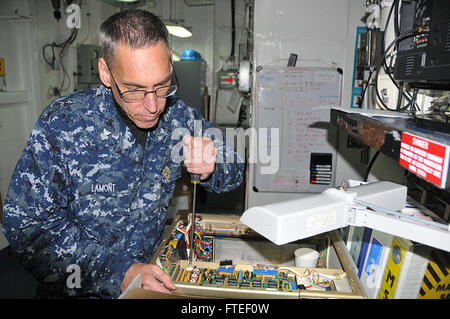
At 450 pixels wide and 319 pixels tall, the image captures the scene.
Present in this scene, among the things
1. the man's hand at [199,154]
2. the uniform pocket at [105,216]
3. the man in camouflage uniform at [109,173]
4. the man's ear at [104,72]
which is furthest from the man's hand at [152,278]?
the man's ear at [104,72]

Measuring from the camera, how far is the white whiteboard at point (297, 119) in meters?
2.26

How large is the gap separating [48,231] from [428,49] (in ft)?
4.46

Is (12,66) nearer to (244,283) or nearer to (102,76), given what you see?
(102,76)

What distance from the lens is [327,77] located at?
2.24 metres

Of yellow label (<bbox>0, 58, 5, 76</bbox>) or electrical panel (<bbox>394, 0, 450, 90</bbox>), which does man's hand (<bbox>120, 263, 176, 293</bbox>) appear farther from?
yellow label (<bbox>0, 58, 5, 76</bbox>)

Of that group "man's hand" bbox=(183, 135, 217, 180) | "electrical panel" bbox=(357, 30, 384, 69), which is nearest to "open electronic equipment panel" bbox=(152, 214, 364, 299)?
Answer: "man's hand" bbox=(183, 135, 217, 180)

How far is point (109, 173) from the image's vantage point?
1288 mm

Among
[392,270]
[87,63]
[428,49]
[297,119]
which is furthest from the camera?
[87,63]

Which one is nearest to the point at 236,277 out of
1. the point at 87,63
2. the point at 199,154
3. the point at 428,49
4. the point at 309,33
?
the point at 199,154

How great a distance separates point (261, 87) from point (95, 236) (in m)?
1.57

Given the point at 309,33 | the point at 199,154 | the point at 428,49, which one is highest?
the point at 309,33

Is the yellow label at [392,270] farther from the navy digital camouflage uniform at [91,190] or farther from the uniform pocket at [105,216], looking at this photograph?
the uniform pocket at [105,216]

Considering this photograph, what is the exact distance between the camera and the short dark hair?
1.09 metres

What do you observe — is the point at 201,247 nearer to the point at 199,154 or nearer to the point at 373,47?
the point at 199,154
